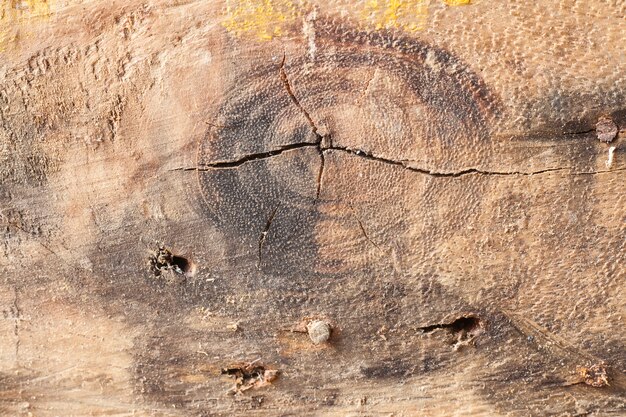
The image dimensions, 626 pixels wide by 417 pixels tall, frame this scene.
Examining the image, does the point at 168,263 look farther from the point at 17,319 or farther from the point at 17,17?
the point at 17,17

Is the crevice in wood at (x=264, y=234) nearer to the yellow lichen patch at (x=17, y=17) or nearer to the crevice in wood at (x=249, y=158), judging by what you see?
the crevice in wood at (x=249, y=158)

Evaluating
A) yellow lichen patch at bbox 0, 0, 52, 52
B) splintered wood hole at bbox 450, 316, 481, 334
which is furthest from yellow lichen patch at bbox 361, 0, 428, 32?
yellow lichen patch at bbox 0, 0, 52, 52

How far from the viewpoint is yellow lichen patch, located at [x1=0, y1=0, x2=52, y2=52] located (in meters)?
1.59

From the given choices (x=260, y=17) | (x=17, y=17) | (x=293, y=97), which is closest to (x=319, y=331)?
(x=293, y=97)

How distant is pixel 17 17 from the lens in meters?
1.60

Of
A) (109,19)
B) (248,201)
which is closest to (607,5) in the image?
(248,201)

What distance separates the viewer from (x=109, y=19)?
61.3 inches

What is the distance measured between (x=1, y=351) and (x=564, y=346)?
4.49 feet

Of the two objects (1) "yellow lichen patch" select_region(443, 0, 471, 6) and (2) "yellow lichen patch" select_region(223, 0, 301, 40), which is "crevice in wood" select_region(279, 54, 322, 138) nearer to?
(2) "yellow lichen patch" select_region(223, 0, 301, 40)

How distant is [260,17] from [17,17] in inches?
23.3

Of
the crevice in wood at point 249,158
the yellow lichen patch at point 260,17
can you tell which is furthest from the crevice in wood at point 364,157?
the yellow lichen patch at point 260,17

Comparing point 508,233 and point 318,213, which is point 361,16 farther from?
point 508,233

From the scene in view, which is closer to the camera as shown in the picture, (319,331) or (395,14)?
(395,14)

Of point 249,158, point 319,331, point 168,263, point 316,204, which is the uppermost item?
point 249,158
